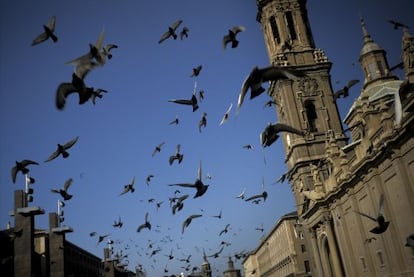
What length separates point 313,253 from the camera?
178ft

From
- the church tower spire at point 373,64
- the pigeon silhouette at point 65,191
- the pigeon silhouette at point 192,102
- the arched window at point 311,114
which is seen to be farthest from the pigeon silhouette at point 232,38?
the church tower spire at point 373,64

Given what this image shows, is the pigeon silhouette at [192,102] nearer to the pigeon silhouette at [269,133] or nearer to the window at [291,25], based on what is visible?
the pigeon silhouette at [269,133]

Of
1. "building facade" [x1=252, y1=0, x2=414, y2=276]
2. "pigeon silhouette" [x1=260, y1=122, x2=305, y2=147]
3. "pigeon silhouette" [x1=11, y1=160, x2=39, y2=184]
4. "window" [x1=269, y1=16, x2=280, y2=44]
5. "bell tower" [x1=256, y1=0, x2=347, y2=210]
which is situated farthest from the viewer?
"window" [x1=269, y1=16, x2=280, y2=44]

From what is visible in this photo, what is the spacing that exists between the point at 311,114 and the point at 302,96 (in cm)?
289

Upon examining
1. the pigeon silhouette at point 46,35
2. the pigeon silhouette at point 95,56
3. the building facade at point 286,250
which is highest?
the building facade at point 286,250

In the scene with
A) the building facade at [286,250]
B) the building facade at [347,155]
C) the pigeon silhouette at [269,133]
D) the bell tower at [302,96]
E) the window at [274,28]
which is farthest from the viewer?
the building facade at [286,250]

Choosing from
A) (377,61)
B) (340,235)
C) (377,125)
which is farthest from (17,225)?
(377,61)

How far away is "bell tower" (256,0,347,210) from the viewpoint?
54.0 meters

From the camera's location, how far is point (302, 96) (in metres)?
56.8

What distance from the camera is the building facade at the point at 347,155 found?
31.1m

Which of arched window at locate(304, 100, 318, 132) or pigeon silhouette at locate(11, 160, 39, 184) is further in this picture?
arched window at locate(304, 100, 318, 132)

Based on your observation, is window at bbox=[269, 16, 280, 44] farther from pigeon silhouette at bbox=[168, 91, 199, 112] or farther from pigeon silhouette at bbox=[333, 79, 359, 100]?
pigeon silhouette at bbox=[168, 91, 199, 112]

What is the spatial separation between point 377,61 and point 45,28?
5571 cm

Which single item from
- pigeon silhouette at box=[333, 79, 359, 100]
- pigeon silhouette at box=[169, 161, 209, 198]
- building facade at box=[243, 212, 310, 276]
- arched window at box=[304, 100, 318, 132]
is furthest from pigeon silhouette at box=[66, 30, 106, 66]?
building facade at box=[243, 212, 310, 276]
